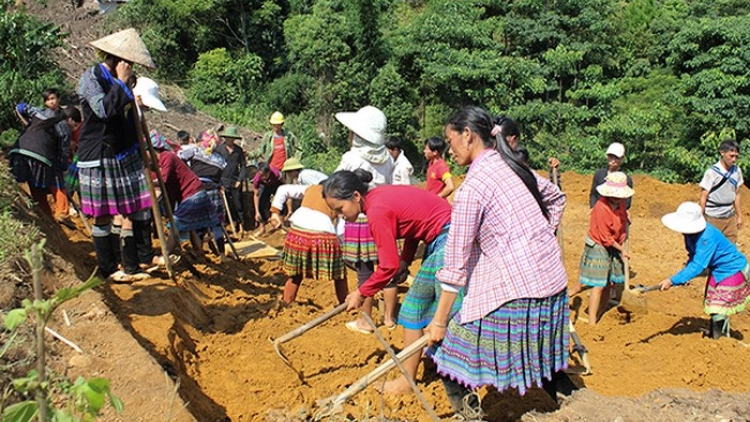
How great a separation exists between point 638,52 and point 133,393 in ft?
71.6

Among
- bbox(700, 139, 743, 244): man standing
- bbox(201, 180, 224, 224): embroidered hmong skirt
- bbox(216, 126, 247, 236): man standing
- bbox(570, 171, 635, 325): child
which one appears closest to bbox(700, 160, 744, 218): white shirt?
bbox(700, 139, 743, 244): man standing

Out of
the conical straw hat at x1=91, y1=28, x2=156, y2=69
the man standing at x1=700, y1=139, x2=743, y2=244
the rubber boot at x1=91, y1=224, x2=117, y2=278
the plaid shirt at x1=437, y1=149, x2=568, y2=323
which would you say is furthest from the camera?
the man standing at x1=700, y1=139, x2=743, y2=244

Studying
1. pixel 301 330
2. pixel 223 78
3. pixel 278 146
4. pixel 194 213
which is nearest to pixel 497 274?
pixel 301 330

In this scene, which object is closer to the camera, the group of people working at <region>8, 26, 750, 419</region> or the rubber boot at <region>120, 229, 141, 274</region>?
the group of people working at <region>8, 26, 750, 419</region>

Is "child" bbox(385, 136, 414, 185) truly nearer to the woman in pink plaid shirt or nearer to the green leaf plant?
the woman in pink plaid shirt

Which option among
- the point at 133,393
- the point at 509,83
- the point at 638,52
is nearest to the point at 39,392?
the point at 133,393

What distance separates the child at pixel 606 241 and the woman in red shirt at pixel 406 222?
2606mm

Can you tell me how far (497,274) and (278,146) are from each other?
6657 millimetres

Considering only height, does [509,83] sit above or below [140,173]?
below

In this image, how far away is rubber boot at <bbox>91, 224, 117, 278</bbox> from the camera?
4891 mm

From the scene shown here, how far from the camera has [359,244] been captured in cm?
527

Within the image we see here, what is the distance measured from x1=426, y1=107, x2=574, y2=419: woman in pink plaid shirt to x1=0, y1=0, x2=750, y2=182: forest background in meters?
13.1

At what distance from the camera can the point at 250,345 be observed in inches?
198

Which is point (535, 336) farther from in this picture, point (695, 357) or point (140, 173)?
point (140, 173)
